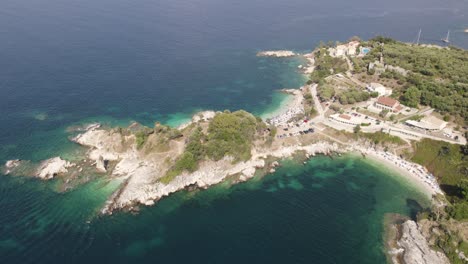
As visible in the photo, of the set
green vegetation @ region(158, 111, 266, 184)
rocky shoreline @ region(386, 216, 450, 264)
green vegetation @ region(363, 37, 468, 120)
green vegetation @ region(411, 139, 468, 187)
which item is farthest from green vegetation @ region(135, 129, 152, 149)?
green vegetation @ region(363, 37, 468, 120)

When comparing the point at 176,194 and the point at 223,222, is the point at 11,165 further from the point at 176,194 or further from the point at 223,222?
the point at 223,222

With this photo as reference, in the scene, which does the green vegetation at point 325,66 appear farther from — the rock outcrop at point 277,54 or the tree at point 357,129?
the tree at point 357,129

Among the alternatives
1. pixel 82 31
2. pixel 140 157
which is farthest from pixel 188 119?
pixel 82 31

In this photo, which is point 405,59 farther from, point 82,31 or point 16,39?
point 16,39

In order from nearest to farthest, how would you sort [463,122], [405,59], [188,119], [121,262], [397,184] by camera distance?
[121,262], [397,184], [463,122], [188,119], [405,59]

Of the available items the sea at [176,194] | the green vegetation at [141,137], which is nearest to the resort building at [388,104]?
the sea at [176,194]

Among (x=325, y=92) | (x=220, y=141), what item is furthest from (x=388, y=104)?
(x=220, y=141)
